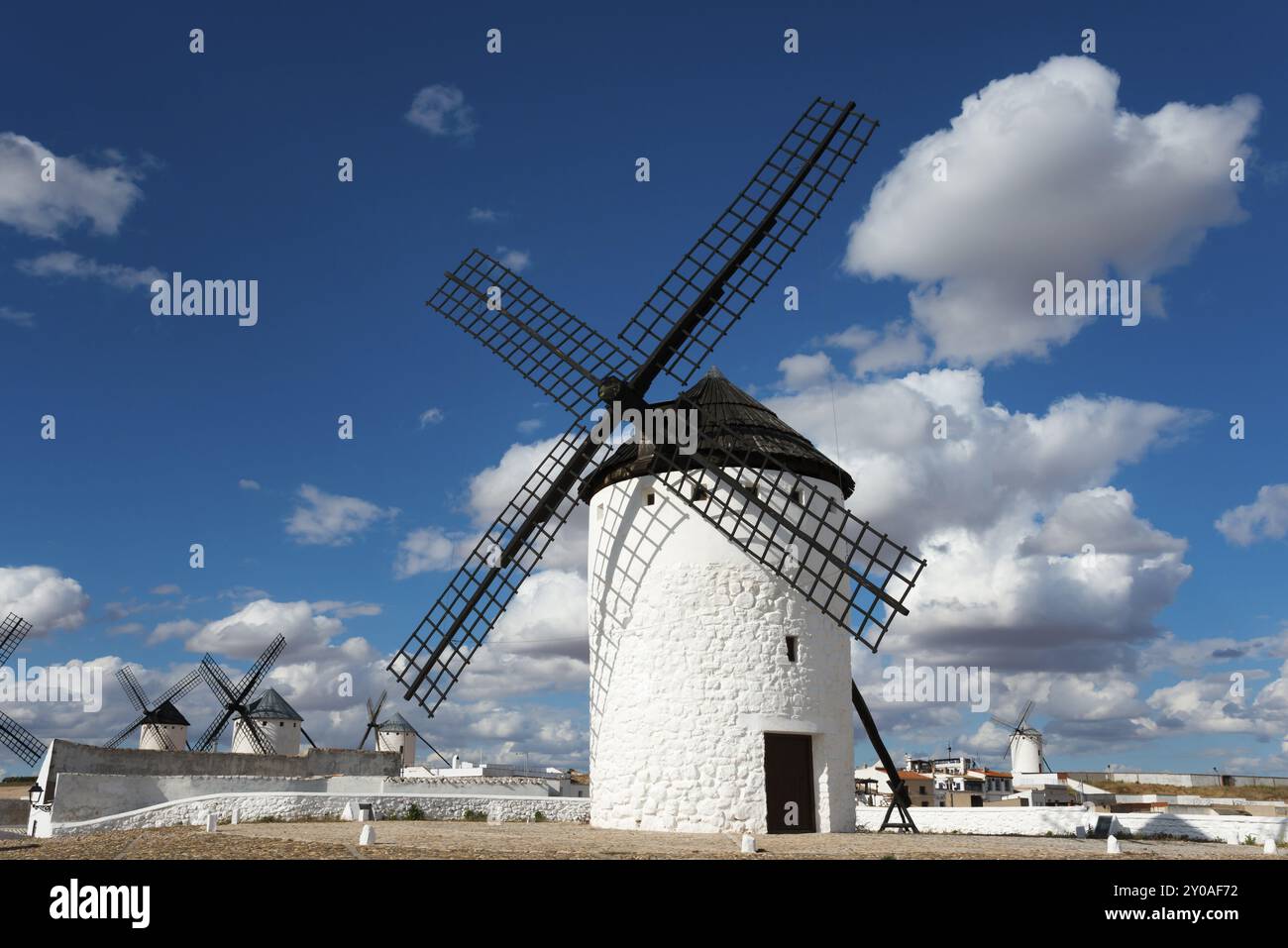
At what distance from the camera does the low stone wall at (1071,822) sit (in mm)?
16281

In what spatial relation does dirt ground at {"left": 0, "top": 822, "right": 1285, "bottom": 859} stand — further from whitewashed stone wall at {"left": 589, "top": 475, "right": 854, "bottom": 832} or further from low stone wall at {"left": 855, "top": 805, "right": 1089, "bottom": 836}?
low stone wall at {"left": 855, "top": 805, "right": 1089, "bottom": 836}

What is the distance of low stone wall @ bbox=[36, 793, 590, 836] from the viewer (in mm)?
17391

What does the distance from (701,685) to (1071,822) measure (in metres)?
8.02

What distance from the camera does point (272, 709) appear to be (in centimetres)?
5156

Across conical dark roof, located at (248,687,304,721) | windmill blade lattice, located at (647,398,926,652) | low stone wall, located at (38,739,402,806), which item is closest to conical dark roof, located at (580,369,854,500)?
windmill blade lattice, located at (647,398,926,652)

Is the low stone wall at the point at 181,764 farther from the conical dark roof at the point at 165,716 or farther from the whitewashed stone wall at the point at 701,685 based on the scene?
the conical dark roof at the point at 165,716

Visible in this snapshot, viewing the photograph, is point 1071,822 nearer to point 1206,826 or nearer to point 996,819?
point 996,819

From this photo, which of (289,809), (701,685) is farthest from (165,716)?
(701,685)
